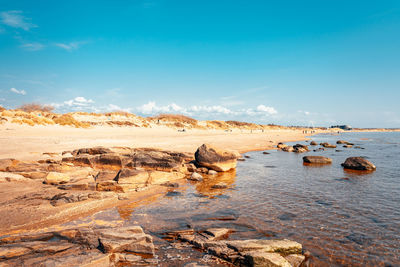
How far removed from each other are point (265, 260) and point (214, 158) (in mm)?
9475

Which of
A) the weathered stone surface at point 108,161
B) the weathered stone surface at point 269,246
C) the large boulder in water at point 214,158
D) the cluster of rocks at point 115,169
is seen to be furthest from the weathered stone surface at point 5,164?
the weathered stone surface at point 269,246

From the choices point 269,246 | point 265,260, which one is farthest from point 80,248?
point 269,246

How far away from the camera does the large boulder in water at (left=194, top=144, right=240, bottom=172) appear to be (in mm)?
13297

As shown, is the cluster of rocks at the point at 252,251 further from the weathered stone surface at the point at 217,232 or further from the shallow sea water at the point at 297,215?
the shallow sea water at the point at 297,215

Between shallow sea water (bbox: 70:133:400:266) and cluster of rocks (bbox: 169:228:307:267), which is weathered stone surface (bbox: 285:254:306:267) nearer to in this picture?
cluster of rocks (bbox: 169:228:307:267)

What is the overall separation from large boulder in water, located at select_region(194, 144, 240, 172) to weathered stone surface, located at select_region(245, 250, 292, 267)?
925cm

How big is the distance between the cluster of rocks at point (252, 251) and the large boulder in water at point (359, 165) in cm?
1311

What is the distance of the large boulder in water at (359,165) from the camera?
14504 millimetres

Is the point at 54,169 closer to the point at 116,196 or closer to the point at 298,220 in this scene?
the point at 116,196

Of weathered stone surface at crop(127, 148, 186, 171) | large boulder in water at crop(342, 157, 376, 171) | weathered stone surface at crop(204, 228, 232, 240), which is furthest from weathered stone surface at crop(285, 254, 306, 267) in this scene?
large boulder in water at crop(342, 157, 376, 171)

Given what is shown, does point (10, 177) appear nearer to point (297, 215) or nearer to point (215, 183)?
point (215, 183)

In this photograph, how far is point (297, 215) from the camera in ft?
22.4

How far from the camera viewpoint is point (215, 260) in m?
4.22

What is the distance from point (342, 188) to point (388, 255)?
6.02 metres
